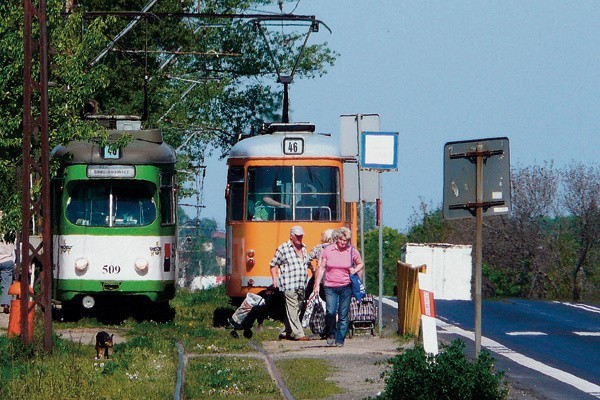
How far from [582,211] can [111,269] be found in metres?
31.3

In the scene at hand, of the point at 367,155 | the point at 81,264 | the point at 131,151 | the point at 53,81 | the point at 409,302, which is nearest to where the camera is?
the point at 409,302

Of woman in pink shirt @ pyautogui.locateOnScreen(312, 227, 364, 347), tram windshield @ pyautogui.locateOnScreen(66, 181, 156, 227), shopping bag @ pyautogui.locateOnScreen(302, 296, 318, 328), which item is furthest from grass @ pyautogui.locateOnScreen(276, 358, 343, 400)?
tram windshield @ pyautogui.locateOnScreen(66, 181, 156, 227)

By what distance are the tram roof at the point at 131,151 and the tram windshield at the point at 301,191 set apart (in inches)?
63.4

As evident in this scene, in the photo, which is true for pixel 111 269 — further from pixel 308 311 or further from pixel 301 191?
pixel 308 311

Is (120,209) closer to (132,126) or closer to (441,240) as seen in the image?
(132,126)

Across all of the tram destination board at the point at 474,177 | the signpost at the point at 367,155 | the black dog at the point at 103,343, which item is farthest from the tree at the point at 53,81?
the tram destination board at the point at 474,177

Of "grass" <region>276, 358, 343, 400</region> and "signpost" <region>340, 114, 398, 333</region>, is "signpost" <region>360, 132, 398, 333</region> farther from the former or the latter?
"grass" <region>276, 358, 343, 400</region>

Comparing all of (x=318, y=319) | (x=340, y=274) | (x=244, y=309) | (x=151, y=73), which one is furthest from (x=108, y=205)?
(x=151, y=73)

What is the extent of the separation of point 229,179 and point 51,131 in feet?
11.1

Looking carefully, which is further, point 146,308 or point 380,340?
point 146,308

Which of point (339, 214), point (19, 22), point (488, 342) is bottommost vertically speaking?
point (488, 342)

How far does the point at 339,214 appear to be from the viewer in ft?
86.7

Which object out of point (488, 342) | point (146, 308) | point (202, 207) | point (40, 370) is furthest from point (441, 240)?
point (40, 370)

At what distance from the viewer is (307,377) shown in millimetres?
17188
